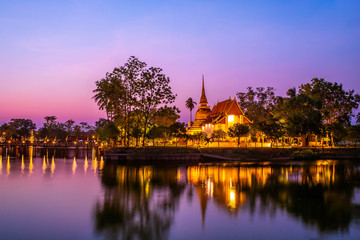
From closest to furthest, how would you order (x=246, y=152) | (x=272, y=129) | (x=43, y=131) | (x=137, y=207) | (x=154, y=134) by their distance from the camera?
1. (x=137, y=207)
2. (x=246, y=152)
3. (x=154, y=134)
4. (x=272, y=129)
5. (x=43, y=131)

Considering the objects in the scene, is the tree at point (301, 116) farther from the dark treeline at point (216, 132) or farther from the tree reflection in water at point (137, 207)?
the tree reflection in water at point (137, 207)

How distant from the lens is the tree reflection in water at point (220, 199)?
46.6 feet

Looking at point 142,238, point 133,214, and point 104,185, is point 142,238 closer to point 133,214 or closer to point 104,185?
point 133,214

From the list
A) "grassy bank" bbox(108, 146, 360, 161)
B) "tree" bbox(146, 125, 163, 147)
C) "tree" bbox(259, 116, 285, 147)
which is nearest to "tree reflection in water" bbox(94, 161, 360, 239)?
"grassy bank" bbox(108, 146, 360, 161)

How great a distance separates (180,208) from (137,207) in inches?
100

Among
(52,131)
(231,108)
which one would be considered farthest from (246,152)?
(52,131)

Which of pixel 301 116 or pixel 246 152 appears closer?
pixel 246 152

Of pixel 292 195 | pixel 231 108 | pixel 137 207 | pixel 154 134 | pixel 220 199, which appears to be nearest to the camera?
pixel 137 207

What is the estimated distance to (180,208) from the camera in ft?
57.5

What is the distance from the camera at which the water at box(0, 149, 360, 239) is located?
13320 millimetres

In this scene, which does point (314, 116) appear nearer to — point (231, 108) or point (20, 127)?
point (231, 108)

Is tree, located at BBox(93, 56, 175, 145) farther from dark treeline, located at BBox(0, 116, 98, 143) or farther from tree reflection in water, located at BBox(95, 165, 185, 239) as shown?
dark treeline, located at BBox(0, 116, 98, 143)

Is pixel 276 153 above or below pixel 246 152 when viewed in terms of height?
below

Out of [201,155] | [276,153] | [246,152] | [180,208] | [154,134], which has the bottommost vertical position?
[180,208]
